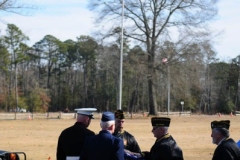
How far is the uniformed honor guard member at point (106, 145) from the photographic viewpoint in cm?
673

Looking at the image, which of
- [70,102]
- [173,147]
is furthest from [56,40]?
[173,147]

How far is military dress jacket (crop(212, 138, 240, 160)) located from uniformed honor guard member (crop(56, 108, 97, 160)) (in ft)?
6.64

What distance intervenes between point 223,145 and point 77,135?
233 centimetres

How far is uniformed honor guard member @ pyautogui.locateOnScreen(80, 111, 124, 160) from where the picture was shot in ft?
22.1

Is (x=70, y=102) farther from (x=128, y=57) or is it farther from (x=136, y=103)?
(x=128, y=57)

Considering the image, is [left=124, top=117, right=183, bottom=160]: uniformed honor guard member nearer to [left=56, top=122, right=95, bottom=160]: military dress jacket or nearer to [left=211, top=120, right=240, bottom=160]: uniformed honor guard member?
[left=211, top=120, right=240, bottom=160]: uniformed honor guard member

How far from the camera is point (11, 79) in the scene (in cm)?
9744

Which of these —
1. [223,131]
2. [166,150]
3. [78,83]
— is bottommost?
[166,150]

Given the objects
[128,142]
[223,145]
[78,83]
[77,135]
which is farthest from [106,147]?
[78,83]

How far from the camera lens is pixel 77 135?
7.99 metres

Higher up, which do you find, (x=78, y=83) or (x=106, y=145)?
(x=78, y=83)

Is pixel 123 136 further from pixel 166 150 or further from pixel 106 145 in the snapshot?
pixel 106 145

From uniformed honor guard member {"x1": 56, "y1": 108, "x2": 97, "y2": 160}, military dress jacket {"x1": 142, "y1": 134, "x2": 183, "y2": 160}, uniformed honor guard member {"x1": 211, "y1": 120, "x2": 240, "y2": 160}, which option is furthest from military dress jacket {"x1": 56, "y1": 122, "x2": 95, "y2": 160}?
uniformed honor guard member {"x1": 211, "y1": 120, "x2": 240, "y2": 160}

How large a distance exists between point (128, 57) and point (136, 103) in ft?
164
